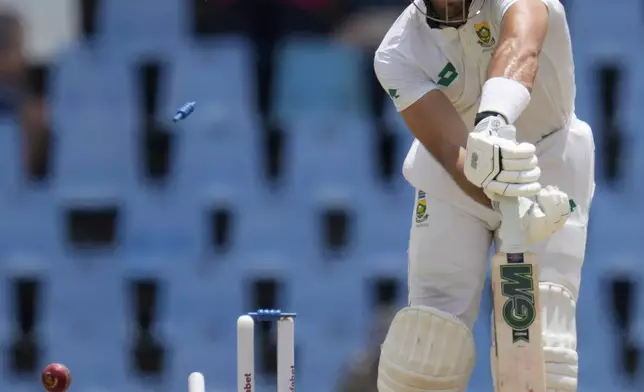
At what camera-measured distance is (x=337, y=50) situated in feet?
28.2

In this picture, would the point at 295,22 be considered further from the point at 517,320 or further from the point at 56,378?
the point at 517,320

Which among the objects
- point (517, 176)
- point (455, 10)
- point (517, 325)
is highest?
point (455, 10)

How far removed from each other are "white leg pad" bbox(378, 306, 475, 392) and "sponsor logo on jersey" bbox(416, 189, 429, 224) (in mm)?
285

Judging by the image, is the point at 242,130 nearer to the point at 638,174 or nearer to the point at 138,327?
the point at 138,327

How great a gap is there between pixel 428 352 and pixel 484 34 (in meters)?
0.82

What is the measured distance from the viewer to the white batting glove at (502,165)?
3021 mm

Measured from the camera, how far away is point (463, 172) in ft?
11.6

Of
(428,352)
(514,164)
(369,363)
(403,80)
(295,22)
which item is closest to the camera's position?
(514,164)

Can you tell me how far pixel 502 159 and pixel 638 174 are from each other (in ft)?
19.1

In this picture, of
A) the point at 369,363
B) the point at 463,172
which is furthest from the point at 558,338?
the point at 369,363

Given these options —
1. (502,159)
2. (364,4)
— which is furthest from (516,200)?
(364,4)

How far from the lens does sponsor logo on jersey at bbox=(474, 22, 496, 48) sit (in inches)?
140

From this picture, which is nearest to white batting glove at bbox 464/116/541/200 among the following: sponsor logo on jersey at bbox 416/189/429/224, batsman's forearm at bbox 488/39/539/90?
batsman's forearm at bbox 488/39/539/90

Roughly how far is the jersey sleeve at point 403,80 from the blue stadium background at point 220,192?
15.6ft
